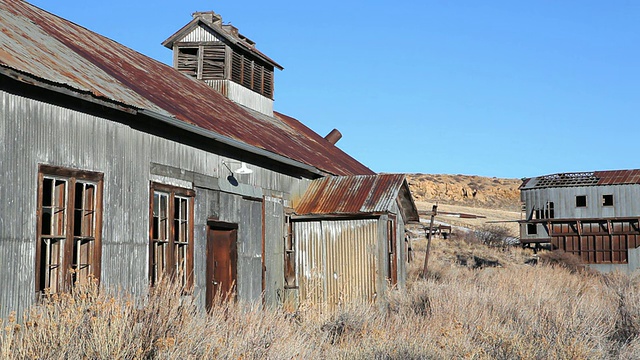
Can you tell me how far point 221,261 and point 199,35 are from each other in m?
9.93

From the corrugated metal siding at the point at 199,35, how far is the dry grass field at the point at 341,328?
9911 millimetres

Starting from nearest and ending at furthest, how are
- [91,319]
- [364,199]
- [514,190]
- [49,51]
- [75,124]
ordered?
1. [91,319]
2. [75,124]
3. [49,51]
4. [364,199]
5. [514,190]

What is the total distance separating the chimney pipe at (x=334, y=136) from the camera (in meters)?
28.1

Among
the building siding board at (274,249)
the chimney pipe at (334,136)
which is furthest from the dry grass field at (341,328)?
the chimney pipe at (334,136)

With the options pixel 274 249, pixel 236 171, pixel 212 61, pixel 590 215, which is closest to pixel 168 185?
pixel 236 171

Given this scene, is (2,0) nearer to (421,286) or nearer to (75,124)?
(75,124)

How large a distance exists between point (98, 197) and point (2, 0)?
465cm

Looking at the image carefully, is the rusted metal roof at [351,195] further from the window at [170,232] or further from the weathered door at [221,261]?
the window at [170,232]

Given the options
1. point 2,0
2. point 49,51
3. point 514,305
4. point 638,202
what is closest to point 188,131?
point 49,51

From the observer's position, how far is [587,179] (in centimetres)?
A: 4578

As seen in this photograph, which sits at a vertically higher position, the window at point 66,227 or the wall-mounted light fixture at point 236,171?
the wall-mounted light fixture at point 236,171

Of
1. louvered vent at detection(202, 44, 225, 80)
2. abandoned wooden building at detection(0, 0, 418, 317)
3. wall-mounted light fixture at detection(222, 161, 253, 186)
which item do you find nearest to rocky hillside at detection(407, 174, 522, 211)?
louvered vent at detection(202, 44, 225, 80)

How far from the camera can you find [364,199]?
17.2 metres

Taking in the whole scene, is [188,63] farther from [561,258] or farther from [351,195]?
[561,258]
